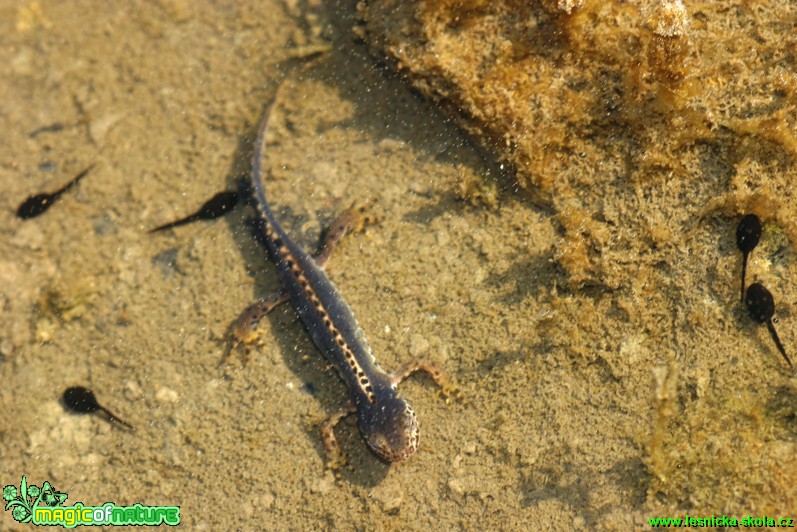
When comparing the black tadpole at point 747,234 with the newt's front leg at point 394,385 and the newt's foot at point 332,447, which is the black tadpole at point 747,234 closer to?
the newt's front leg at point 394,385

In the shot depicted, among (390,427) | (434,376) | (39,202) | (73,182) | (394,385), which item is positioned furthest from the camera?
(73,182)

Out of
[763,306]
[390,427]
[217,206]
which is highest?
[763,306]

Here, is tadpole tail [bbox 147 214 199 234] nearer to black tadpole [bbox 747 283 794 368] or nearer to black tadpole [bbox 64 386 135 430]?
black tadpole [bbox 64 386 135 430]

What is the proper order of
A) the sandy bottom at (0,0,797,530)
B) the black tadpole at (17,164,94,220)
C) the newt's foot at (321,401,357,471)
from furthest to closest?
the black tadpole at (17,164,94,220) < the newt's foot at (321,401,357,471) < the sandy bottom at (0,0,797,530)

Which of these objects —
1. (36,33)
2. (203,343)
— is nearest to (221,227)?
(203,343)

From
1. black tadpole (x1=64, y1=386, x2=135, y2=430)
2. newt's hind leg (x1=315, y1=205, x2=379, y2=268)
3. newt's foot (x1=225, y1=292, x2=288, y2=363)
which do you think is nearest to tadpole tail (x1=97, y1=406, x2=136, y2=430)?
black tadpole (x1=64, y1=386, x2=135, y2=430)

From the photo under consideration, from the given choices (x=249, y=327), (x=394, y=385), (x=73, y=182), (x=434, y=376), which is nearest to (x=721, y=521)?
(x=434, y=376)

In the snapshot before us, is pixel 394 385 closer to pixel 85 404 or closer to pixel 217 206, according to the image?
pixel 217 206
